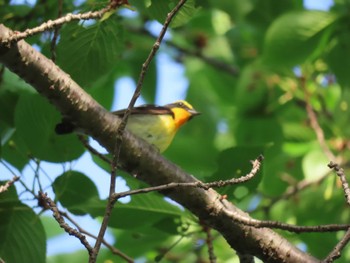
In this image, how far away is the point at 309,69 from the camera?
6.30m

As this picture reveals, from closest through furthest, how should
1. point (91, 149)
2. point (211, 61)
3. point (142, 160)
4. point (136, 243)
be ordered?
point (142, 160), point (91, 149), point (136, 243), point (211, 61)

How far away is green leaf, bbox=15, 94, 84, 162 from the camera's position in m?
4.02

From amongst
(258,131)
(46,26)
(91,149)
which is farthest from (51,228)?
(46,26)

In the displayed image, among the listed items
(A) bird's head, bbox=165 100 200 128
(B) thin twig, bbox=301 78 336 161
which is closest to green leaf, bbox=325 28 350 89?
(B) thin twig, bbox=301 78 336 161

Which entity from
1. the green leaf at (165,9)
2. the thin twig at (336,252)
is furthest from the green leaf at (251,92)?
the thin twig at (336,252)

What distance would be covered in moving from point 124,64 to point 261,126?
1.82m

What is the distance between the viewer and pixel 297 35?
5289mm

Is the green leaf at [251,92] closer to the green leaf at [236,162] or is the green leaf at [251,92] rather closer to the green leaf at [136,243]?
the green leaf at [136,243]

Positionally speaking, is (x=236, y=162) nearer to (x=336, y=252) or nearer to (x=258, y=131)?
(x=336, y=252)

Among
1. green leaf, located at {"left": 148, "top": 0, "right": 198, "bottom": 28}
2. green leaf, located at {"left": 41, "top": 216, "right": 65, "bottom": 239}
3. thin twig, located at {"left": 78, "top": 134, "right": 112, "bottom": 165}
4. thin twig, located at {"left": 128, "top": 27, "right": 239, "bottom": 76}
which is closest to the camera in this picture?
green leaf, located at {"left": 148, "top": 0, "right": 198, "bottom": 28}

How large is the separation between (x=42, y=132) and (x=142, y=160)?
931 mm

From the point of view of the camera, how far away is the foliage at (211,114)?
12.7 feet

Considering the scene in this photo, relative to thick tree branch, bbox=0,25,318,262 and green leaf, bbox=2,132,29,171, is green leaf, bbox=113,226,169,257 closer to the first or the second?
green leaf, bbox=2,132,29,171

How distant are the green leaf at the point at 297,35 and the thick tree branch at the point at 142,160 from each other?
2182 millimetres
